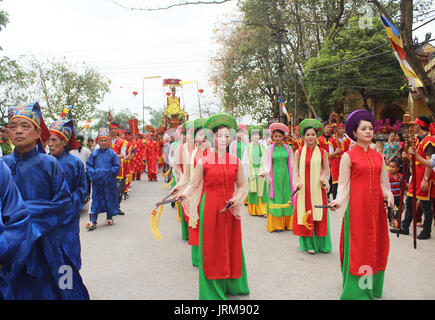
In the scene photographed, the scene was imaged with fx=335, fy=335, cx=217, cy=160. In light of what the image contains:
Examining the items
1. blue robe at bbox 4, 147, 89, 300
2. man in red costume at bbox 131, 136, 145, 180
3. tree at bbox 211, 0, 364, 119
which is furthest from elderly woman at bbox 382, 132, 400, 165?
tree at bbox 211, 0, 364, 119

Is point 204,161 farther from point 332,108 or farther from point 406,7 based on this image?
point 332,108

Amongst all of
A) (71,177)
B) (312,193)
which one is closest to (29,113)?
(71,177)

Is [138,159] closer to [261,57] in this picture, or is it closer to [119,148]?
[119,148]

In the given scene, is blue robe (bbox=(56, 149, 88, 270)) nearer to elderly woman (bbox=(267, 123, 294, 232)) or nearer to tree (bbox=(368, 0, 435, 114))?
elderly woman (bbox=(267, 123, 294, 232))

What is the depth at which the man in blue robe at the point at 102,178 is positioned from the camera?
7199 millimetres

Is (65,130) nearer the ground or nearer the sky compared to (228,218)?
nearer the sky

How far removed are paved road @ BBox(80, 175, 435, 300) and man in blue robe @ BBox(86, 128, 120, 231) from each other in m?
0.56

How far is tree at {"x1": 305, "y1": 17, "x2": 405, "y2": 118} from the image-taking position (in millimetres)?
18719

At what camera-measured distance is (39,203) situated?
2.73m

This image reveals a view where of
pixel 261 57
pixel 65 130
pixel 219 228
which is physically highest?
pixel 261 57

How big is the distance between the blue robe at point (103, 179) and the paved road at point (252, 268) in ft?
1.98

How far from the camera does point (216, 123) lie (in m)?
3.62

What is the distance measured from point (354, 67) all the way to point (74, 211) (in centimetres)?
1920

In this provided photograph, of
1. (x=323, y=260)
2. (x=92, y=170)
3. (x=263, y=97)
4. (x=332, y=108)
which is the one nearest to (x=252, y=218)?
(x=323, y=260)
